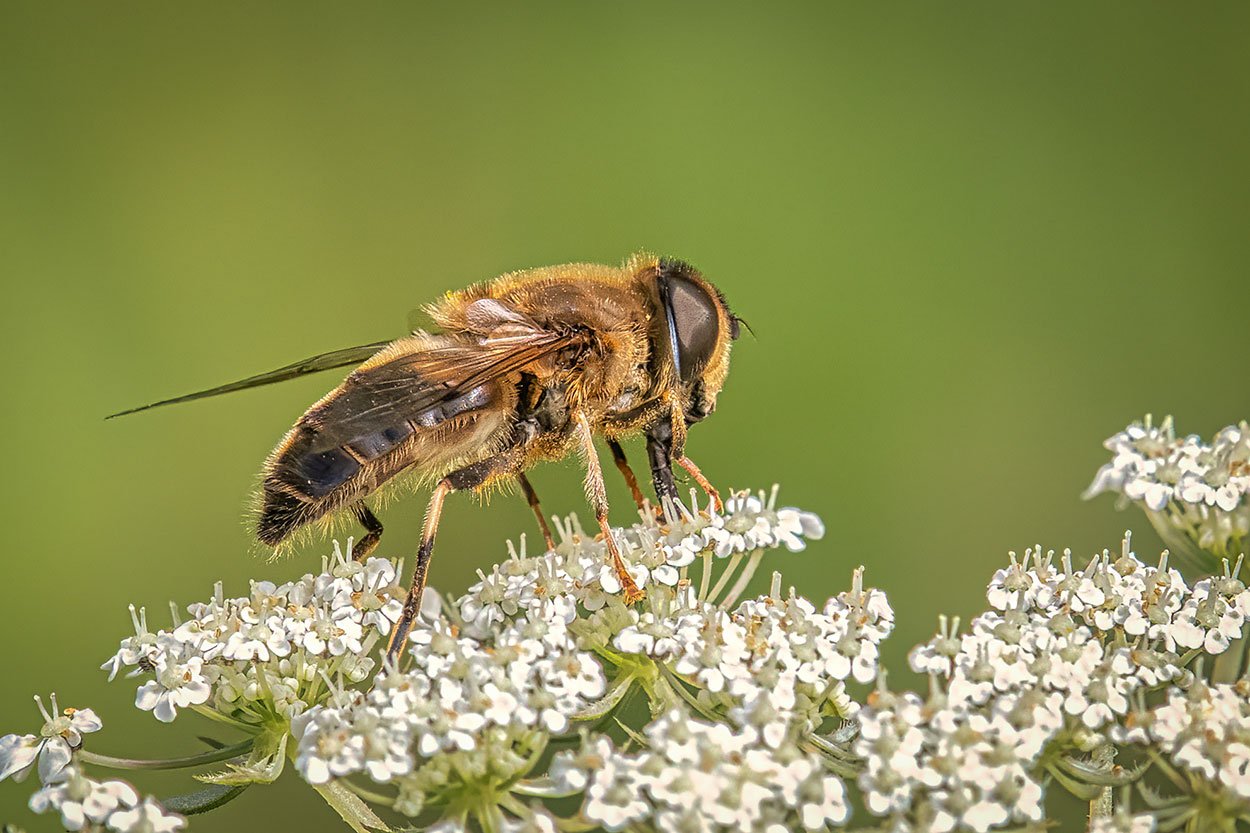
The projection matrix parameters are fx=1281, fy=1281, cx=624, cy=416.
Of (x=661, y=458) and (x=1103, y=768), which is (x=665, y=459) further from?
(x=1103, y=768)

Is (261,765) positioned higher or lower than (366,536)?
lower

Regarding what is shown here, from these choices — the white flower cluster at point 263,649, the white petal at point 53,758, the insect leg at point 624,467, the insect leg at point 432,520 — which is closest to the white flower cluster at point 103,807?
the white petal at point 53,758

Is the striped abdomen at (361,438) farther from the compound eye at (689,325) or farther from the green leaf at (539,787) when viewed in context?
the green leaf at (539,787)

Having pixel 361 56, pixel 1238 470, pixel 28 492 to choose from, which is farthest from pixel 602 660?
pixel 361 56

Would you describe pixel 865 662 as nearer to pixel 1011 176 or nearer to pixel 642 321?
pixel 642 321

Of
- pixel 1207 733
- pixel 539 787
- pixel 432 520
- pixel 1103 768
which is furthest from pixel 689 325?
pixel 1207 733

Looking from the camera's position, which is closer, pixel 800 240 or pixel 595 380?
pixel 595 380
